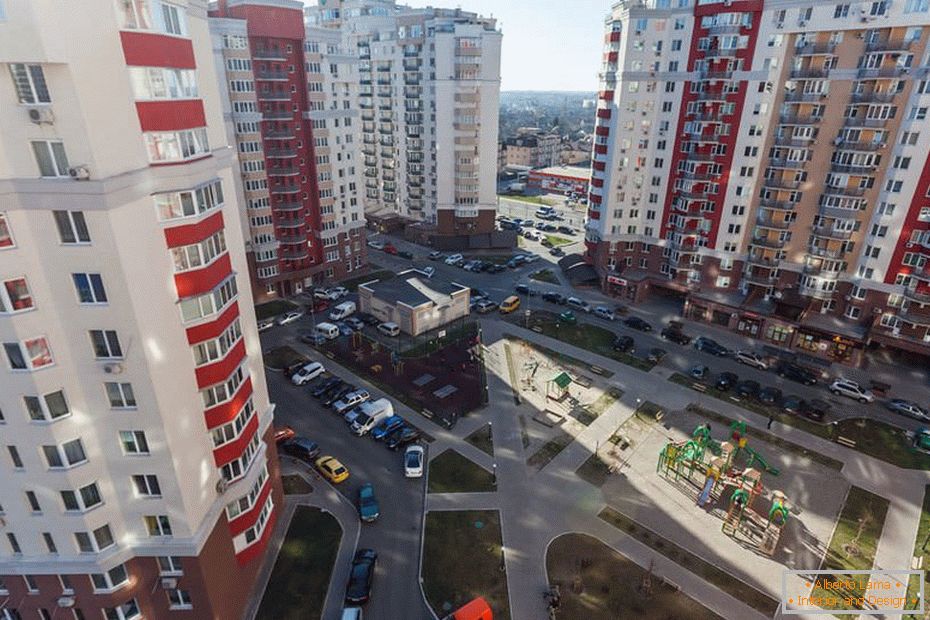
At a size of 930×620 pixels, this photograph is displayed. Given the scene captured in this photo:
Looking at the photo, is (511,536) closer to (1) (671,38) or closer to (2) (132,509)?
(2) (132,509)

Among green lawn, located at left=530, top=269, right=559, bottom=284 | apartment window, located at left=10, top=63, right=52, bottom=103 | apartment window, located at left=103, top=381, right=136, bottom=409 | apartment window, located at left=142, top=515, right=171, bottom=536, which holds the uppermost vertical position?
apartment window, located at left=10, top=63, right=52, bottom=103

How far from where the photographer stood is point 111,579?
27.5 meters

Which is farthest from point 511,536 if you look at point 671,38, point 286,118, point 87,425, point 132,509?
point 671,38

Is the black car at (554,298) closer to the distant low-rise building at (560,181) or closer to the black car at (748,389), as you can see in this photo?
the black car at (748,389)

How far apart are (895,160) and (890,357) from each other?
2448cm

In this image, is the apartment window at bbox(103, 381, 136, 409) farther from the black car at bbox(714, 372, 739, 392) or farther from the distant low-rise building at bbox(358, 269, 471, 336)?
the black car at bbox(714, 372, 739, 392)

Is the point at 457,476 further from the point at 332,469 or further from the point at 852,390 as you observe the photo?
the point at 852,390

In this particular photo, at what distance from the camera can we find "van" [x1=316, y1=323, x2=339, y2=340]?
2692 inches

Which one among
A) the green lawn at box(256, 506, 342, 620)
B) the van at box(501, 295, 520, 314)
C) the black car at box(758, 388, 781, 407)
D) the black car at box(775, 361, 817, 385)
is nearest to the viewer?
the green lawn at box(256, 506, 342, 620)

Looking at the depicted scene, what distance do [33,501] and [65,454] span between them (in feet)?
12.2

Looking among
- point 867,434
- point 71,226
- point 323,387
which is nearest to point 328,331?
point 323,387

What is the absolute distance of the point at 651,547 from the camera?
38.4 meters

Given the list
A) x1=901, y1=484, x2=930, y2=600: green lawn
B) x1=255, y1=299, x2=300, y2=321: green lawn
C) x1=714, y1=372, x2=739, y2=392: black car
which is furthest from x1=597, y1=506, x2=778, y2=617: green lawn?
x1=255, y1=299, x2=300, y2=321: green lawn

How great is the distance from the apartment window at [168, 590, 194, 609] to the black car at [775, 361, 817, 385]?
63875mm
